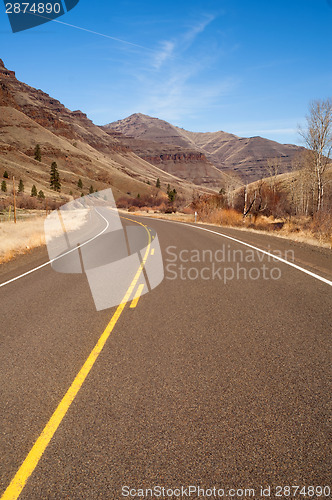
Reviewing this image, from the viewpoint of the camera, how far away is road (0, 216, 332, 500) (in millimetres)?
2326

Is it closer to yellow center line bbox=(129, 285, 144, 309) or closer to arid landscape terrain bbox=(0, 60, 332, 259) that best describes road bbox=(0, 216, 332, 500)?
yellow center line bbox=(129, 285, 144, 309)

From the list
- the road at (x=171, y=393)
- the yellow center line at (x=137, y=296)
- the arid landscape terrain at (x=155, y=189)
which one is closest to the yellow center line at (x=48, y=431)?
the road at (x=171, y=393)

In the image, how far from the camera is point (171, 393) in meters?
3.28

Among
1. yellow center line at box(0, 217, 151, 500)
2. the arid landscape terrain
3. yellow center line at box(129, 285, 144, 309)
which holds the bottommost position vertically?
yellow center line at box(129, 285, 144, 309)

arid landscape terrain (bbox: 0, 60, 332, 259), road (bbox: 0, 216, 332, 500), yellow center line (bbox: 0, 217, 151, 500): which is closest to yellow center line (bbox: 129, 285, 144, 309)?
road (bbox: 0, 216, 332, 500)

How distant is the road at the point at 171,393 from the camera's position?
2.33m

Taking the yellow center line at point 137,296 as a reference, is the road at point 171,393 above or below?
above

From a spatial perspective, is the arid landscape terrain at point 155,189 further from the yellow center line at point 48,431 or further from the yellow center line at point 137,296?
the yellow center line at point 48,431

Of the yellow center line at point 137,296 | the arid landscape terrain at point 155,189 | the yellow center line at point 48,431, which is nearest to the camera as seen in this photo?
the yellow center line at point 48,431

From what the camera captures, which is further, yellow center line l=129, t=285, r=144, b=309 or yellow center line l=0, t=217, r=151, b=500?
yellow center line l=129, t=285, r=144, b=309

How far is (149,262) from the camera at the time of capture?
1079 centimetres

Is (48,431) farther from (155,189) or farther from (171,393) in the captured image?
(155,189)

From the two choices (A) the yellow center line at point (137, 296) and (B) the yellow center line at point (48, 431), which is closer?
(B) the yellow center line at point (48, 431)

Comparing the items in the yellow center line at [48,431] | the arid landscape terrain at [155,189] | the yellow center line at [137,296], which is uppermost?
the arid landscape terrain at [155,189]
